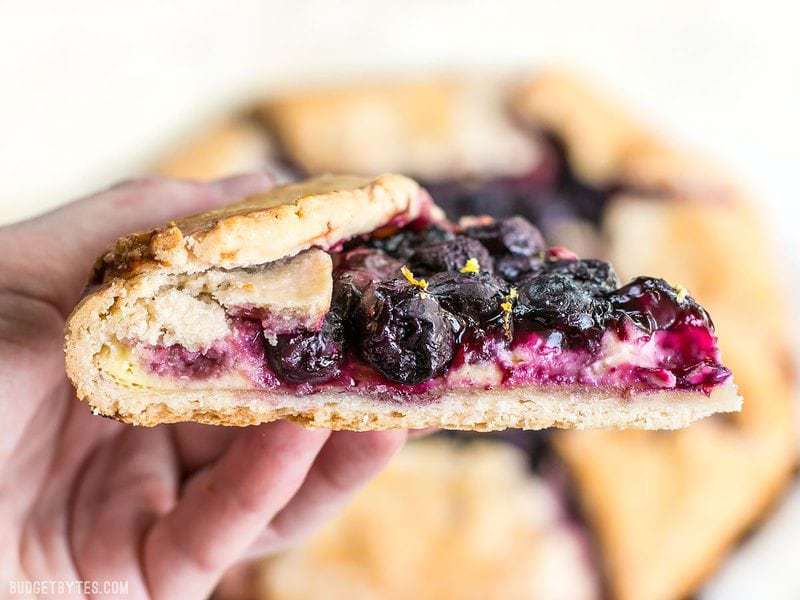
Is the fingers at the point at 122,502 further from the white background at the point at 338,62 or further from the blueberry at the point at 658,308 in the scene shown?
the white background at the point at 338,62

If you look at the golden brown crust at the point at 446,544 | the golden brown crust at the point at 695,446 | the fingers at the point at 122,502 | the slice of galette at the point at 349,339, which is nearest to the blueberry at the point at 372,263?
the slice of galette at the point at 349,339

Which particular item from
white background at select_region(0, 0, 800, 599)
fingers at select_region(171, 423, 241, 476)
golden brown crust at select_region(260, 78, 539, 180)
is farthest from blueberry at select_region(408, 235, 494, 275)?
white background at select_region(0, 0, 800, 599)

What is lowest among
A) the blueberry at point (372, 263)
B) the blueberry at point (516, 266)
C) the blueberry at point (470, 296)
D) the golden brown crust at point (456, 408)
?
the golden brown crust at point (456, 408)

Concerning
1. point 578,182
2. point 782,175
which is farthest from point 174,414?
point 782,175

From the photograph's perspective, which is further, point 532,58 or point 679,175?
point 532,58

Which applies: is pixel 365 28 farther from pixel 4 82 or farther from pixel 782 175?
pixel 782 175

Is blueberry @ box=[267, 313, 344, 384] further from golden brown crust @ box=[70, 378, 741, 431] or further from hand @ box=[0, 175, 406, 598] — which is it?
hand @ box=[0, 175, 406, 598]
